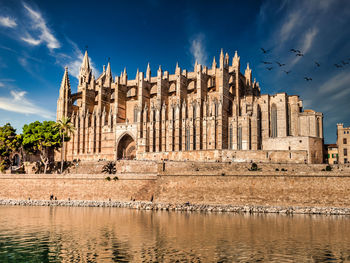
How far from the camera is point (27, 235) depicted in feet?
67.9

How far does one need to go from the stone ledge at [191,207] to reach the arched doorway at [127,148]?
805 inches

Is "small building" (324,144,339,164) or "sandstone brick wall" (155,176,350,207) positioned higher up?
"small building" (324,144,339,164)

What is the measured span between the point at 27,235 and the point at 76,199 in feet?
58.5

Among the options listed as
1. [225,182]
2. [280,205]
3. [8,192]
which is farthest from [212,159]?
[8,192]

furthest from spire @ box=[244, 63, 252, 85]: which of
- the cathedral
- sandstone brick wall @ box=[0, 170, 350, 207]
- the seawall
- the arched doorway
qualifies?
the seawall

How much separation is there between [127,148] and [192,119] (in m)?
12.8

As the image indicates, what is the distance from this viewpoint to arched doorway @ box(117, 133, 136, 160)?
57.2 meters

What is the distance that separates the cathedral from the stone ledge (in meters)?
12.4

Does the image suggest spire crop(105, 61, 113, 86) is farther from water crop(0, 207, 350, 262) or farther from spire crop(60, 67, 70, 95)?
water crop(0, 207, 350, 262)

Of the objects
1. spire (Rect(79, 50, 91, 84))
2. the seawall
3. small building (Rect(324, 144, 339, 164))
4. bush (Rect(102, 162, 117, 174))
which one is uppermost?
spire (Rect(79, 50, 91, 84))

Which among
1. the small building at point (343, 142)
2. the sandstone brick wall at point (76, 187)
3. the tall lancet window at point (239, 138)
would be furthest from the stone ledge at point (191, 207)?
the small building at point (343, 142)

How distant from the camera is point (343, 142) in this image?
48375 mm

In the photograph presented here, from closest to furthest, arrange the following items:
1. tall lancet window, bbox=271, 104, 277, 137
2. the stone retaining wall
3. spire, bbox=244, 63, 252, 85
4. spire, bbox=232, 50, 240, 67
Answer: the stone retaining wall → tall lancet window, bbox=271, 104, 277, 137 → spire, bbox=232, 50, 240, 67 → spire, bbox=244, 63, 252, 85

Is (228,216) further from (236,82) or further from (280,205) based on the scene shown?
(236,82)
